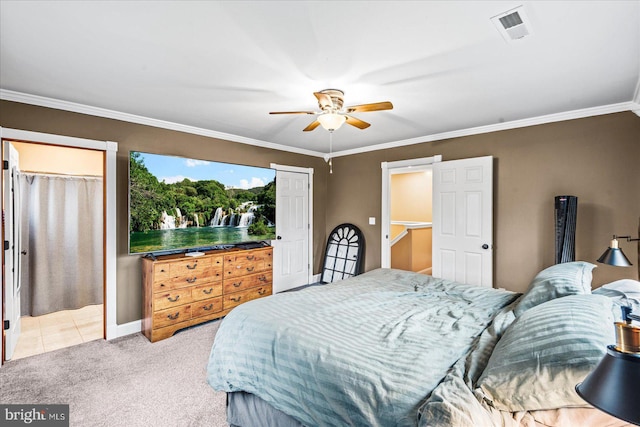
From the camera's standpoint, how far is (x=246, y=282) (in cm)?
404

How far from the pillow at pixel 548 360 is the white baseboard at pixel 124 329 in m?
3.62

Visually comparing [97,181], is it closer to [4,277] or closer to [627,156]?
[4,277]

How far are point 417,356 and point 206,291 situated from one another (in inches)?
112

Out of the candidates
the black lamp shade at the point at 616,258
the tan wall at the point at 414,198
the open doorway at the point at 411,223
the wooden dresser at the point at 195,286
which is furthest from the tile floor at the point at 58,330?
the tan wall at the point at 414,198

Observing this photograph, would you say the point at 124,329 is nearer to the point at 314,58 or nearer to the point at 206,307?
the point at 206,307

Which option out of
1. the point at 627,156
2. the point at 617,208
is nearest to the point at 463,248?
the point at 617,208

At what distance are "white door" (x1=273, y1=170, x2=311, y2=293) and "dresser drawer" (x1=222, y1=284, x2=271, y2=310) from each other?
Result: 0.67 m

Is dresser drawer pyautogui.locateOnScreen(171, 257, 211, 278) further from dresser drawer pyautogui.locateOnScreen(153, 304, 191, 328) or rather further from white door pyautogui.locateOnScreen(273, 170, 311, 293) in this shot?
white door pyautogui.locateOnScreen(273, 170, 311, 293)

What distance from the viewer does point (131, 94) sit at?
2797 millimetres

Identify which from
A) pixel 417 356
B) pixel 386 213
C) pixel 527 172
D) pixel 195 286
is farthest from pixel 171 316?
pixel 527 172

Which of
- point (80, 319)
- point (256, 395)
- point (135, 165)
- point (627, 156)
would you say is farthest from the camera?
point (80, 319)

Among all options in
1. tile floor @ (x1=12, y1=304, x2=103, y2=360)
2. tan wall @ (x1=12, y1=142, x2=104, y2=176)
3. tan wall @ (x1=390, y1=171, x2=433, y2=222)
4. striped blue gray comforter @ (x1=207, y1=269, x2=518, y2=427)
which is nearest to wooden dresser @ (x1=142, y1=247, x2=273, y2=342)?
tile floor @ (x1=12, y1=304, x2=103, y2=360)

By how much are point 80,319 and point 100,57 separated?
331 cm

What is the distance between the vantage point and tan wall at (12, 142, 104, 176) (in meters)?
3.88
